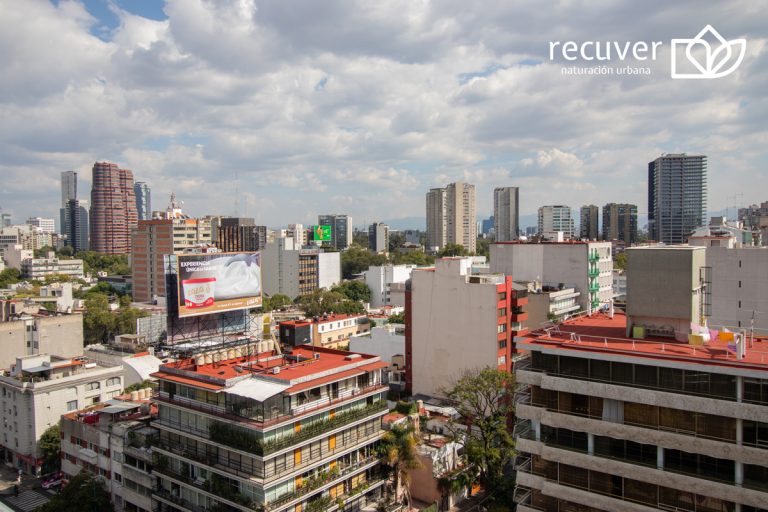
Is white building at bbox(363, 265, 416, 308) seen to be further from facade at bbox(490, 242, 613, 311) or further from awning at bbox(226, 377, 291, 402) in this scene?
awning at bbox(226, 377, 291, 402)

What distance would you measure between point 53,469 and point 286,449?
28434mm

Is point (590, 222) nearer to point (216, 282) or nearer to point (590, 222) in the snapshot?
point (590, 222)

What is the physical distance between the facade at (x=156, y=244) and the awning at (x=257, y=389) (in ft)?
285

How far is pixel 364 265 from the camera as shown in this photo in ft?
536

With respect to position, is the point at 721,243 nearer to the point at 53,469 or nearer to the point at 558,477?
the point at 558,477

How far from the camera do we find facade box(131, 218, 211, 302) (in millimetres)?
109875

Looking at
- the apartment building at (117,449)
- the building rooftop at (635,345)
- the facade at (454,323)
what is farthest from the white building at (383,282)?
the building rooftop at (635,345)

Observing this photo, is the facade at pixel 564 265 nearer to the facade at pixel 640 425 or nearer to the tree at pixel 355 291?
the facade at pixel 640 425

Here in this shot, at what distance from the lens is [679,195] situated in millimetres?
164375

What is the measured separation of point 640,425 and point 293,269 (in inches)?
4215

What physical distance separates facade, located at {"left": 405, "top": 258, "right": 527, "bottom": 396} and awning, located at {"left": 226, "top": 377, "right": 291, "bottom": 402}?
21.9 meters

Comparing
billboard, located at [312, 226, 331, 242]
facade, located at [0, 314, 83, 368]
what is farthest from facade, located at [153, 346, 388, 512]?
billboard, located at [312, 226, 331, 242]

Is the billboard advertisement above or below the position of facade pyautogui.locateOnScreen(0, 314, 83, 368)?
above

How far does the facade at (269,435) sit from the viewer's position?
27562mm
